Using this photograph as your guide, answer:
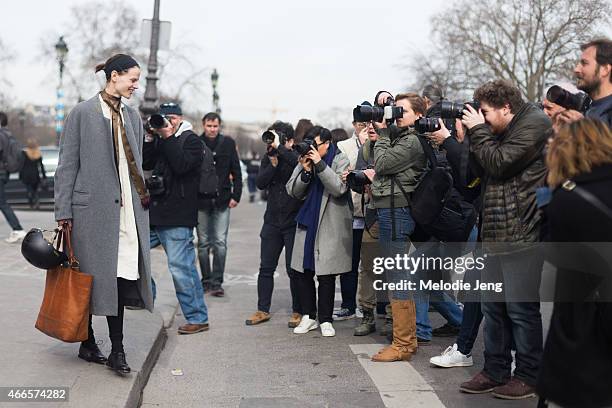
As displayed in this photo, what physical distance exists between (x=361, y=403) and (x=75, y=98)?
38.1m

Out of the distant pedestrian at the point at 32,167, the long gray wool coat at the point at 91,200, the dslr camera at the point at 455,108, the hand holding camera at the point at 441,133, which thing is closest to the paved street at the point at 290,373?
the long gray wool coat at the point at 91,200

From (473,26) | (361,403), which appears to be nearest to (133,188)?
(361,403)

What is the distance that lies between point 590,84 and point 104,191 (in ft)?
9.52

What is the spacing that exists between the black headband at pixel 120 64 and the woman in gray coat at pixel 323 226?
196cm

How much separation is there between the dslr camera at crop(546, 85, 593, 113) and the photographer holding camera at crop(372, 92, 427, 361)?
1377 millimetres

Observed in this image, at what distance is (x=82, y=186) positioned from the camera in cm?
504

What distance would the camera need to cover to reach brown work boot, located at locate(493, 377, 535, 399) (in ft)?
16.1

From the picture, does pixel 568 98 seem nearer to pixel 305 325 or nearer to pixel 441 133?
pixel 441 133

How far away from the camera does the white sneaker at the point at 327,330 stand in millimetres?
6895

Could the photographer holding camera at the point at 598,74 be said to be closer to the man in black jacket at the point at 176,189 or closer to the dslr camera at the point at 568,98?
the dslr camera at the point at 568,98

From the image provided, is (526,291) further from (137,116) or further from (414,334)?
(137,116)

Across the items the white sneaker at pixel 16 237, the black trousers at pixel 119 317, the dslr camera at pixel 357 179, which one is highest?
the dslr camera at pixel 357 179

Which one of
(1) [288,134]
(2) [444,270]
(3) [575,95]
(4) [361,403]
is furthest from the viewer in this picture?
(1) [288,134]

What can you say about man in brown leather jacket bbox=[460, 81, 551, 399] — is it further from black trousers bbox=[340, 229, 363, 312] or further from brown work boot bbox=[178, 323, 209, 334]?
brown work boot bbox=[178, 323, 209, 334]
